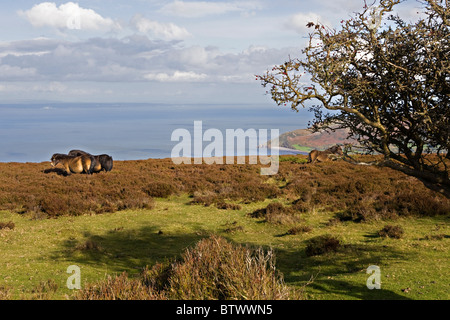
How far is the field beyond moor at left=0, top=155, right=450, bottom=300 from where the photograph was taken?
780 cm

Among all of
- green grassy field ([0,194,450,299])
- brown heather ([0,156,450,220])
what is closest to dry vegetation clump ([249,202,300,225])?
brown heather ([0,156,450,220])

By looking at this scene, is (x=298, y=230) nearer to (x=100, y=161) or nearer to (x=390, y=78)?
(x=390, y=78)

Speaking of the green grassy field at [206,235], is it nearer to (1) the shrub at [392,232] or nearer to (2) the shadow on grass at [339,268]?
(2) the shadow on grass at [339,268]

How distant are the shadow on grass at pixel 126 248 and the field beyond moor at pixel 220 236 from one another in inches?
1.9

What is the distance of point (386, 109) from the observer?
29.9ft

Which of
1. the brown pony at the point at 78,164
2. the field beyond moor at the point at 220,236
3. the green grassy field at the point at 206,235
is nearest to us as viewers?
the field beyond moor at the point at 220,236

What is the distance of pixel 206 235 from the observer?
16281mm

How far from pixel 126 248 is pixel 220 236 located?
572 cm

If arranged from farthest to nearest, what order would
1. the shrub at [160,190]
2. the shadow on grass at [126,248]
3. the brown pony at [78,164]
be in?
the brown pony at [78,164]
the shrub at [160,190]
the shadow on grass at [126,248]

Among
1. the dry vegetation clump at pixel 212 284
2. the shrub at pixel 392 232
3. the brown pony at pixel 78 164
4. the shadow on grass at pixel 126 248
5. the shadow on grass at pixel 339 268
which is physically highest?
the brown pony at pixel 78 164

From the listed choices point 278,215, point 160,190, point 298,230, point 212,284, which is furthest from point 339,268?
point 160,190

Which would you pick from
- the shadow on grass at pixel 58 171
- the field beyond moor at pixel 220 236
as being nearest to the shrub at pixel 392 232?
the field beyond moor at pixel 220 236

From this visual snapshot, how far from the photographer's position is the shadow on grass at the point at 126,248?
40.9 ft
